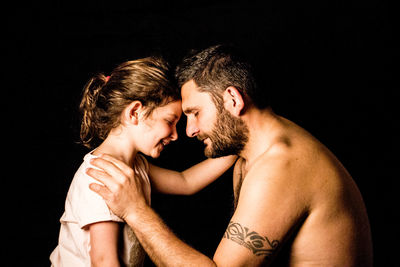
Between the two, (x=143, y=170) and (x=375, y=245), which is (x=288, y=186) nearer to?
(x=143, y=170)

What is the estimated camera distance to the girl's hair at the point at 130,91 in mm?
1716

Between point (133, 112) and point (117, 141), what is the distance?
187 mm

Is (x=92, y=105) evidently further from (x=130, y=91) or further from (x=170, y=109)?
(x=170, y=109)

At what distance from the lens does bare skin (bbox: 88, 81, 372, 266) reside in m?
1.32

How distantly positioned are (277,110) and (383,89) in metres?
0.75

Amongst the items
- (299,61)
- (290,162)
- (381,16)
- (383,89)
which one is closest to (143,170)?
(290,162)

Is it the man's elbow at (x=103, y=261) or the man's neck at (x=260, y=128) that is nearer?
the man's elbow at (x=103, y=261)

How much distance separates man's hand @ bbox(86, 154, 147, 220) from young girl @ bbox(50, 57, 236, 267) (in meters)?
0.06

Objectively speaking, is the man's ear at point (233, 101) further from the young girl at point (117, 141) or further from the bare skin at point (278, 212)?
the young girl at point (117, 141)

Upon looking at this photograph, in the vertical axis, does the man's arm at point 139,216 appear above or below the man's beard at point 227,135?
below

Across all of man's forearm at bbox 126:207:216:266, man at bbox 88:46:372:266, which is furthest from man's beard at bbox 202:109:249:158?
man's forearm at bbox 126:207:216:266

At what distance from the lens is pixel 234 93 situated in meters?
1.57

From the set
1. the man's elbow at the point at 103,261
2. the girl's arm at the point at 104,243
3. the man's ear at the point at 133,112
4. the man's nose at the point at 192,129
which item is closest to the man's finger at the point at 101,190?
the girl's arm at the point at 104,243

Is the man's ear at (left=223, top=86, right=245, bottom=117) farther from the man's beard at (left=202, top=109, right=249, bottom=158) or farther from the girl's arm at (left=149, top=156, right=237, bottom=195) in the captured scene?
the girl's arm at (left=149, top=156, right=237, bottom=195)
